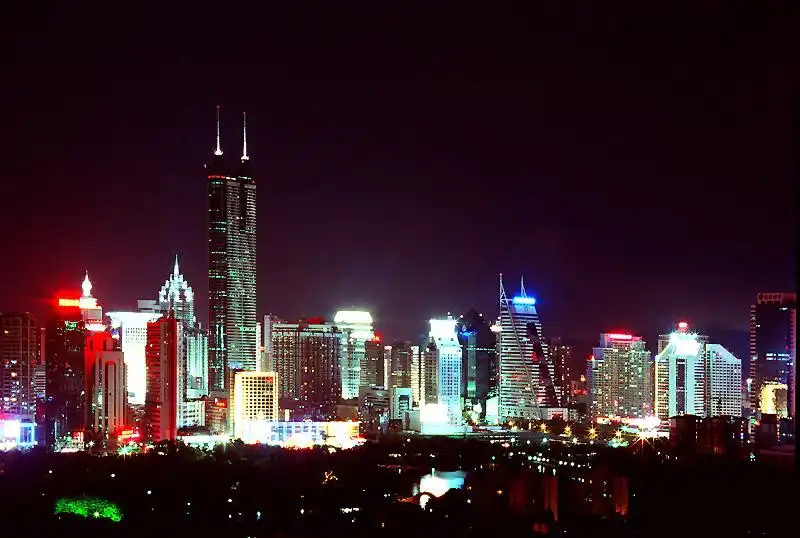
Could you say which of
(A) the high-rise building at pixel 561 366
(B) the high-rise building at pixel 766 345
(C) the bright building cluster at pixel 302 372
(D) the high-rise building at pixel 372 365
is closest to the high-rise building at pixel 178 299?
(C) the bright building cluster at pixel 302 372

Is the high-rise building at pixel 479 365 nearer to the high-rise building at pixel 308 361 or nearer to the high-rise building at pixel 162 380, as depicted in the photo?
the high-rise building at pixel 308 361

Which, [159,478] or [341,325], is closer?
[159,478]

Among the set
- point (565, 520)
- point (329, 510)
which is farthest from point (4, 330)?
point (565, 520)

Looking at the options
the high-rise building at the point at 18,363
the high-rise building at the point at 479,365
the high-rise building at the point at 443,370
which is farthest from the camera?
the high-rise building at the point at 479,365

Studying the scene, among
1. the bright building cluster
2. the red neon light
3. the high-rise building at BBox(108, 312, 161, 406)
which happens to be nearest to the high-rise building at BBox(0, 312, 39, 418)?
the bright building cluster

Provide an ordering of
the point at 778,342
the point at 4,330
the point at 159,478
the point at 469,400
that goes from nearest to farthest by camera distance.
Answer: the point at 159,478 < the point at 778,342 < the point at 4,330 < the point at 469,400

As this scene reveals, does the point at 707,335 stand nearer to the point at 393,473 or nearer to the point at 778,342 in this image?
the point at 778,342
